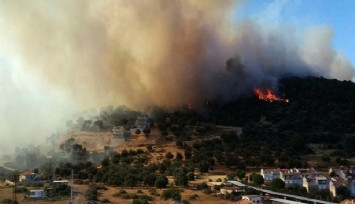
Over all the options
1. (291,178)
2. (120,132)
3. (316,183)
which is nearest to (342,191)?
(316,183)

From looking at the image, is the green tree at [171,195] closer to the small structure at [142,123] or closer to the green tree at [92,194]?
the green tree at [92,194]

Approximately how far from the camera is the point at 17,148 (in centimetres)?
4509

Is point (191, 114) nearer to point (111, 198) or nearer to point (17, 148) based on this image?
point (17, 148)

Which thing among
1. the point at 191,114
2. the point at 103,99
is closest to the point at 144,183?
the point at 191,114

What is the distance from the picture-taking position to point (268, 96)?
61.2 m

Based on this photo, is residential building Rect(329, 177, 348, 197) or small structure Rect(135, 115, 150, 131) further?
small structure Rect(135, 115, 150, 131)

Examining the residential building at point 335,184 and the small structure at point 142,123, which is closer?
the residential building at point 335,184

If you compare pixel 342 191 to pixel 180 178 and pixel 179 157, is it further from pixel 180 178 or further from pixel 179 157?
pixel 179 157

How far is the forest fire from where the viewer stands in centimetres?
5975

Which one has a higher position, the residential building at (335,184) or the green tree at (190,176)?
the green tree at (190,176)

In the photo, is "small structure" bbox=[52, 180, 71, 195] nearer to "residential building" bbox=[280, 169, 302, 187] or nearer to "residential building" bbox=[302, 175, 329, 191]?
"residential building" bbox=[280, 169, 302, 187]

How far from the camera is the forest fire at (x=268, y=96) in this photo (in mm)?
59750

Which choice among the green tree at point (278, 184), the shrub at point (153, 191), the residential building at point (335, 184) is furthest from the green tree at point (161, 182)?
the residential building at point (335, 184)

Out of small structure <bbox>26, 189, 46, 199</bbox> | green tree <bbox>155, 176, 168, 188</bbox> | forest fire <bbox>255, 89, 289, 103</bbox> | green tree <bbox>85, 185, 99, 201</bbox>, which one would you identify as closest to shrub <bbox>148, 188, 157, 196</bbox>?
green tree <bbox>155, 176, 168, 188</bbox>
